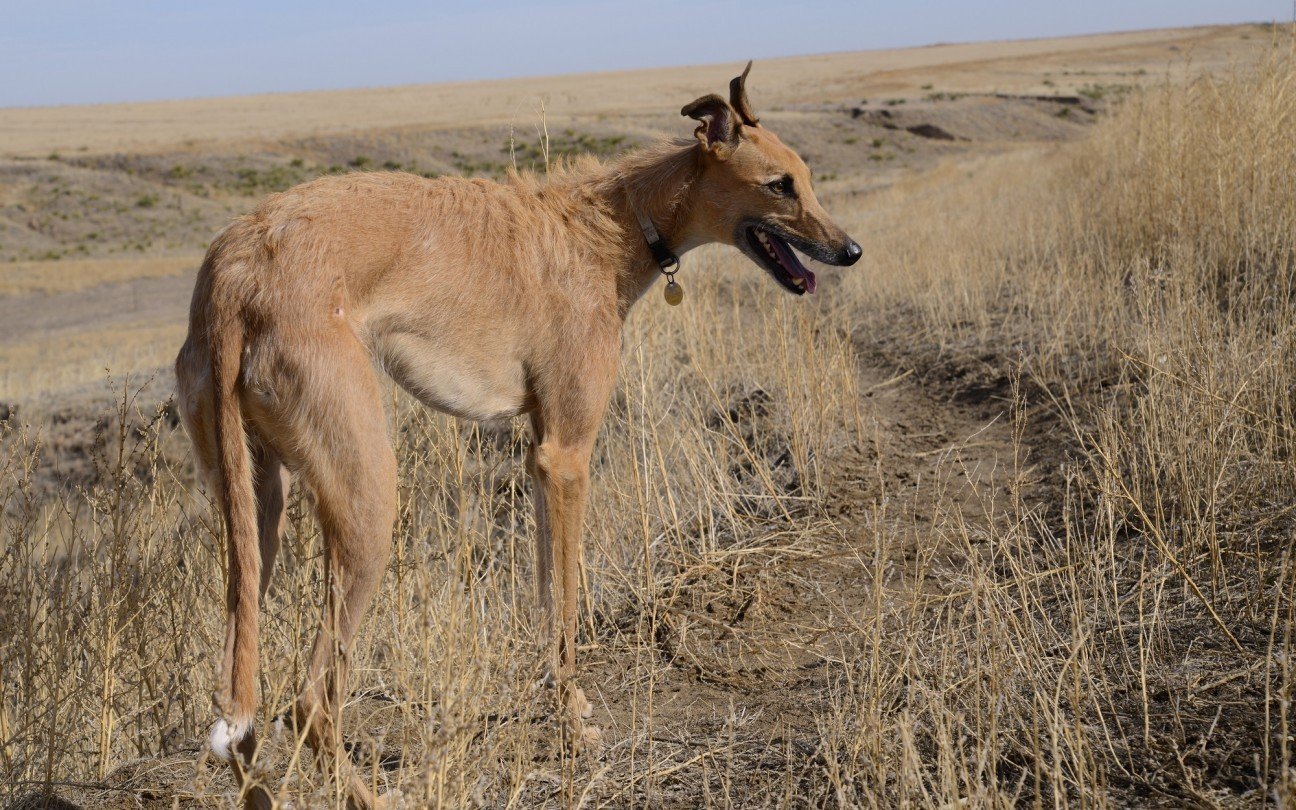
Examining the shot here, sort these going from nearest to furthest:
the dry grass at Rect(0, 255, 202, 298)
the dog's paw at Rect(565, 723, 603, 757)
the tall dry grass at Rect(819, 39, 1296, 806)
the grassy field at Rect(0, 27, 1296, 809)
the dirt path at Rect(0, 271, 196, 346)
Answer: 1. the tall dry grass at Rect(819, 39, 1296, 806)
2. the grassy field at Rect(0, 27, 1296, 809)
3. the dog's paw at Rect(565, 723, 603, 757)
4. the dirt path at Rect(0, 271, 196, 346)
5. the dry grass at Rect(0, 255, 202, 298)

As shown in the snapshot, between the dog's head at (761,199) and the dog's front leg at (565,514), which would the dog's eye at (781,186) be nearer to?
the dog's head at (761,199)

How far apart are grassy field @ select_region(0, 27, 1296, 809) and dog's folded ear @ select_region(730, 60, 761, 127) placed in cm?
150

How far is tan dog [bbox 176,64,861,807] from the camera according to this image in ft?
11.0

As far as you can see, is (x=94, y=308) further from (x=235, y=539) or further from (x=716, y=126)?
(x=235, y=539)

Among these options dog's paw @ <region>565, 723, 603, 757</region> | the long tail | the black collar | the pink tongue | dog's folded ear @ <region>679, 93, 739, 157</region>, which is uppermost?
dog's folded ear @ <region>679, 93, 739, 157</region>

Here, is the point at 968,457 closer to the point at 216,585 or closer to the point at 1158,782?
the point at 1158,782

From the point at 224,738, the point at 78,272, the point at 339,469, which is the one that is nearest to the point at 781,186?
the point at 339,469

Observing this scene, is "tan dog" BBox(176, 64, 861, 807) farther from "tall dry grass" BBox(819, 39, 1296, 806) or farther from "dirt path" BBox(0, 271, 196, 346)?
"dirt path" BBox(0, 271, 196, 346)

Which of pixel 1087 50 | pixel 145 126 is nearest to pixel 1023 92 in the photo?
pixel 1087 50

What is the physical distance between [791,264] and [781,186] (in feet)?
1.17

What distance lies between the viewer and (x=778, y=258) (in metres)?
4.93

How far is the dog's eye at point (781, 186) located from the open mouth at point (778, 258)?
0.61 feet

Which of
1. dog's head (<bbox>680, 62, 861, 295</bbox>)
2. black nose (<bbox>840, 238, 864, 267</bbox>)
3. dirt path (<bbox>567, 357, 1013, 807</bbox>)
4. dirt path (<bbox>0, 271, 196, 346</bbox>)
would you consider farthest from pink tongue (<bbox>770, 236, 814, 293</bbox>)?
dirt path (<bbox>0, 271, 196, 346</bbox>)

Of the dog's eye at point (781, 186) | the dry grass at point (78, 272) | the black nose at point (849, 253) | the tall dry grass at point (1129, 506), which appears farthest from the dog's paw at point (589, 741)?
the dry grass at point (78, 272)
